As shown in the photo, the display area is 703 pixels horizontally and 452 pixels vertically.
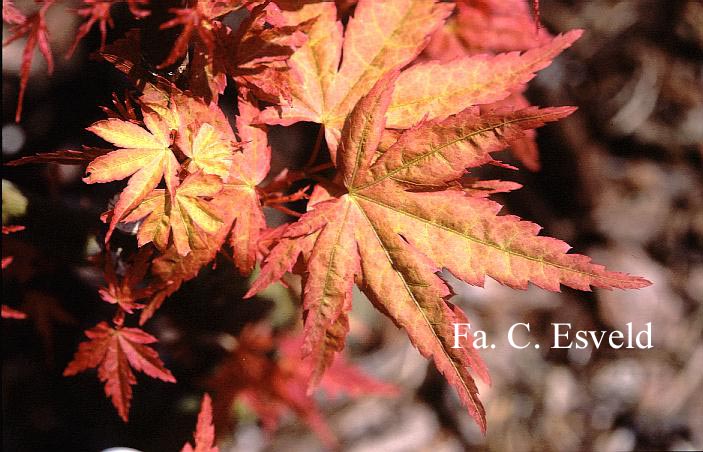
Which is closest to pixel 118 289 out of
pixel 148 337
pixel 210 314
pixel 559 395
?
pixel 148 337

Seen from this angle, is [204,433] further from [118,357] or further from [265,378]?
[265,378]

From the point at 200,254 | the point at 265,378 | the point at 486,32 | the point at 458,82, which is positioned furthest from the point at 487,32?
the point at 265,378

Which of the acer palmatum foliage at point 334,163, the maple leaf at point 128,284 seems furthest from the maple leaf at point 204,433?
the maple leaf at point 128,284

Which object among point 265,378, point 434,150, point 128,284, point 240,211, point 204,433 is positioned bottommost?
point 265,378

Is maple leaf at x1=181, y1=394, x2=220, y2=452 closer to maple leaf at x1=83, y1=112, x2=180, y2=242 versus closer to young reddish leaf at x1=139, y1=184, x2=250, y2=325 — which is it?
young reddish leaf at x1=139, y1=184, x2=250, y2=325

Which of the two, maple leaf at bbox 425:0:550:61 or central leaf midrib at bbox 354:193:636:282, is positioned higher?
maple leaf at bbox 425:0:550:61

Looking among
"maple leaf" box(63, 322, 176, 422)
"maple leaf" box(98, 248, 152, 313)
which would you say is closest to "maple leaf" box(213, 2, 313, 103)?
"maple leaf" box(98, 248, 152, 313)

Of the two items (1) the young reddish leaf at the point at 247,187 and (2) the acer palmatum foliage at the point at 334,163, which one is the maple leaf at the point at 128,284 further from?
(1) the young reddish leaf at the point at 247,187
